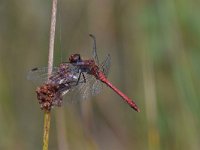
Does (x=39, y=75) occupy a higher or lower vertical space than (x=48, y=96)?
higher

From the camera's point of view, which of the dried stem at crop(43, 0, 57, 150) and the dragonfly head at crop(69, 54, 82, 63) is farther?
the dragonfly head at crop(69, 54, 82, 63)

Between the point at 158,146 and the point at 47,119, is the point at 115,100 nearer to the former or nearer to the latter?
the point at 158,146

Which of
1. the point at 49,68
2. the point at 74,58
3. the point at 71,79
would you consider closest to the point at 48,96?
the point at 49,68

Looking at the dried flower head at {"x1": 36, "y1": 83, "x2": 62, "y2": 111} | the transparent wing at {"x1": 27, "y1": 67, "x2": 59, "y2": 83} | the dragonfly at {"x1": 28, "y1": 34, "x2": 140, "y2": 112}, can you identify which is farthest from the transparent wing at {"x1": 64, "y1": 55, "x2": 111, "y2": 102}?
the dried flower head at {"x1": 36, "y1": 83, "x2": 62, "y2": 111}

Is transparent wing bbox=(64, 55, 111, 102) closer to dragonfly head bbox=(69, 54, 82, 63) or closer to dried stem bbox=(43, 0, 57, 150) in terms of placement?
dragonfly head bbox=(69, 54, 82, 63)

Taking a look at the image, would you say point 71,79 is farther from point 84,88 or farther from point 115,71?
point 115,71

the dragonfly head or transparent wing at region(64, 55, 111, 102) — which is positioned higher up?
the dragonfly head
